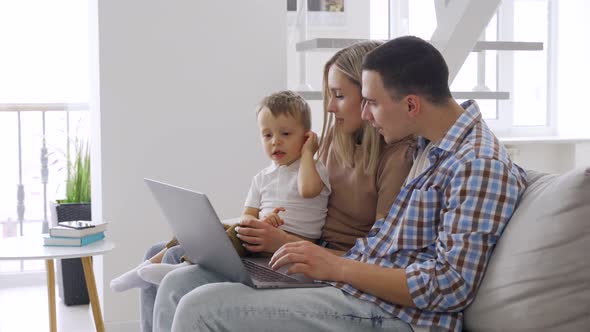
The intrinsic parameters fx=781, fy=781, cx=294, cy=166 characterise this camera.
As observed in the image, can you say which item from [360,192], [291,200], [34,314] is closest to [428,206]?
[360,192]

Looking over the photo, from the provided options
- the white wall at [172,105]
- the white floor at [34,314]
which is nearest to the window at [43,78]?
the white floor at [34,314]

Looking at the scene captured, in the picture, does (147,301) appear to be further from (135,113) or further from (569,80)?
(569,80)

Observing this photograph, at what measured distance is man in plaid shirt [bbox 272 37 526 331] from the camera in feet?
5.12

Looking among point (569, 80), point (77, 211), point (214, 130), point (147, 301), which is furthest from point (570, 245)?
point (569, 80)

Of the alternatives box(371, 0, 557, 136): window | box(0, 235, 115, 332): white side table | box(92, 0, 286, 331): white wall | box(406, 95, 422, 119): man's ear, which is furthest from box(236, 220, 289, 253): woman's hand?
box(371, 0, 557, 136): window

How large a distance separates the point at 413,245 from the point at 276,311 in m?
0.34

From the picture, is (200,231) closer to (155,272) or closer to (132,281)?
(155,272)

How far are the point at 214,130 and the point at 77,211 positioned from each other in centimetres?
93

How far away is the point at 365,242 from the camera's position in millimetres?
1854

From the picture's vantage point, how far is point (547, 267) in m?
1.47

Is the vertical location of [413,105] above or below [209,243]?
→ above

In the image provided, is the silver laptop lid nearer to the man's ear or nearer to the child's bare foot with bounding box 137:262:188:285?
the child's bare foot with bounding box 137:262:188:285

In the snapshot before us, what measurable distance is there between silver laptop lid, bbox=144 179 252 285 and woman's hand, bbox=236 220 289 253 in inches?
5.3

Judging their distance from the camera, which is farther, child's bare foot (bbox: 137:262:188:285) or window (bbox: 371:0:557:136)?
window (bbox: 371:0:557:136)
